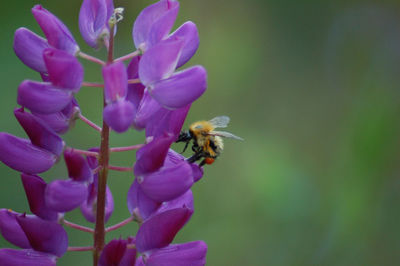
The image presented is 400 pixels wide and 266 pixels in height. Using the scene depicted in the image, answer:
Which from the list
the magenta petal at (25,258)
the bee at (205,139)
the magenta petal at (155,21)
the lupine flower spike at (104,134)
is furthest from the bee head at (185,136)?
the magenta petal at (25,258)

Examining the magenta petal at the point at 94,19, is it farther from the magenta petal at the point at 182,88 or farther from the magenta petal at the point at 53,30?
the magenta petal at the point at 182,88

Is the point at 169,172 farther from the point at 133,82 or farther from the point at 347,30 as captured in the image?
the point at 347,30

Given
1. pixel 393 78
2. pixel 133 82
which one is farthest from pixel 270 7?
pixel 133 82

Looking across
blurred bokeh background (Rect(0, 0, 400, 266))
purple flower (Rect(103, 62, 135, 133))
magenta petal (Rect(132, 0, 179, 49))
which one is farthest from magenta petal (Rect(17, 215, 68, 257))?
blurred bokeh background (Rect(0, 0, 400, 266))

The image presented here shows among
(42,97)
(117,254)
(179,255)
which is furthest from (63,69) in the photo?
(179,255)

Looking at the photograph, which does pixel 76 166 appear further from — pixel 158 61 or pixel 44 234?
pixel 158 61

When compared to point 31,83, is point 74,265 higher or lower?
lower
